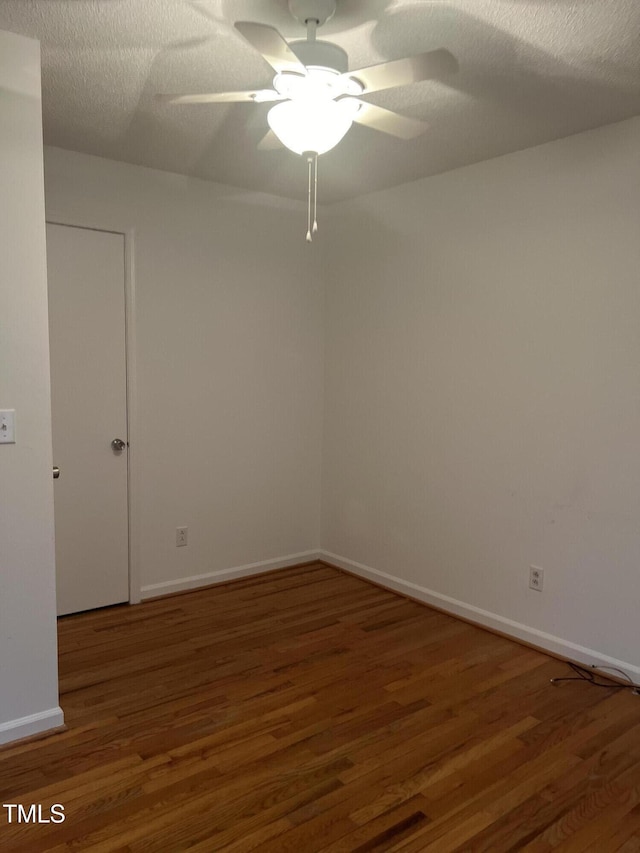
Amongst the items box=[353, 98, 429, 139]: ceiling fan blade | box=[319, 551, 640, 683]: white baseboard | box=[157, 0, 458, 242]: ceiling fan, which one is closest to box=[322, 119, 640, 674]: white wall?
box=[319, 551, 640, 683]: white baseboard

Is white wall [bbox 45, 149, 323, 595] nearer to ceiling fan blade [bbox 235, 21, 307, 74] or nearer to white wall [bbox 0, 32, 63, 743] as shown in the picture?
white wall [bbox 0, 32, 63, 743]

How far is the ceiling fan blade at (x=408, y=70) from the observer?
1729 millimetres

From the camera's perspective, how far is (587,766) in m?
2.26

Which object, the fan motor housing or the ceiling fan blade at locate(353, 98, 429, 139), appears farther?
the ceiling fan blade at locate(353, 98, 429, 139)

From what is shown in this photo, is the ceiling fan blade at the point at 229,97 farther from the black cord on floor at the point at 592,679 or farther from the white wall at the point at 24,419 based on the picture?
the black cord on floor at the point at 592,679

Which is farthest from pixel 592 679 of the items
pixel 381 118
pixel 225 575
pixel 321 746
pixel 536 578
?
pixel 381 118

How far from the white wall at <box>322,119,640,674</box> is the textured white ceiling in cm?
33

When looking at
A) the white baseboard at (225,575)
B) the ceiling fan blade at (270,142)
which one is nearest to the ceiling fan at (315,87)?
the ceiling fan blade at (270,142)

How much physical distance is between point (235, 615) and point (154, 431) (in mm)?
1136

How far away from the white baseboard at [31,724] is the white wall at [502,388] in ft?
6.88

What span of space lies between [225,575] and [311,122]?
9.39 feet

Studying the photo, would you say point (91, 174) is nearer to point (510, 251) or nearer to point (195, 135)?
point (195, 135)

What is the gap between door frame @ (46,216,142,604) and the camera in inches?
139

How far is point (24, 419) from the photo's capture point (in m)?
2.29
